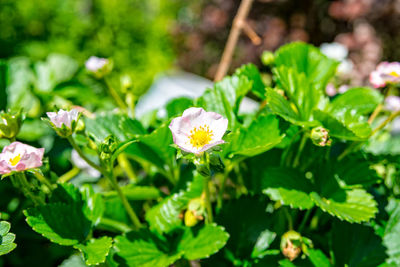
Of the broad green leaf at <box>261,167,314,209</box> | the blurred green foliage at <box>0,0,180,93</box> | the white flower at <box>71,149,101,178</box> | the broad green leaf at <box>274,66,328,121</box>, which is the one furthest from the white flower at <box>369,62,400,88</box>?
the blurred green foliage at <box>0,0,180,93</box>

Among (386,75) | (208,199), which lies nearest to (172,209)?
(208,199)

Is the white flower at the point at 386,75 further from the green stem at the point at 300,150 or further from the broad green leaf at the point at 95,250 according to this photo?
the broad green leaf at the point at 95,250

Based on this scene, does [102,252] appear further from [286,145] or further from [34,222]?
[286,145]

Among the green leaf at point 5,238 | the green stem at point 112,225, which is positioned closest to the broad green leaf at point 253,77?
the green stem at point 112,225

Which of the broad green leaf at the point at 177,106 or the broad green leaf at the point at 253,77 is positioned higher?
the broad green leaf at the point at 253,77

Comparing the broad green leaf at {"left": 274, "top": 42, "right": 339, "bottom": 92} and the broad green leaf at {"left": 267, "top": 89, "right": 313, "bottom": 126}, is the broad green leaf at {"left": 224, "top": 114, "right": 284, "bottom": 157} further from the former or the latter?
the broad green leaf at {"left": 274, "top": 42, "right": 339, "bottom": 92}

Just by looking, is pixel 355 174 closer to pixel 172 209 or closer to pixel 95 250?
pixel 172 209

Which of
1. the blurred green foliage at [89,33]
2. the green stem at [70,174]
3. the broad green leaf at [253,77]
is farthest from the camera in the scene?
the blurred green foliage at [89,33]
